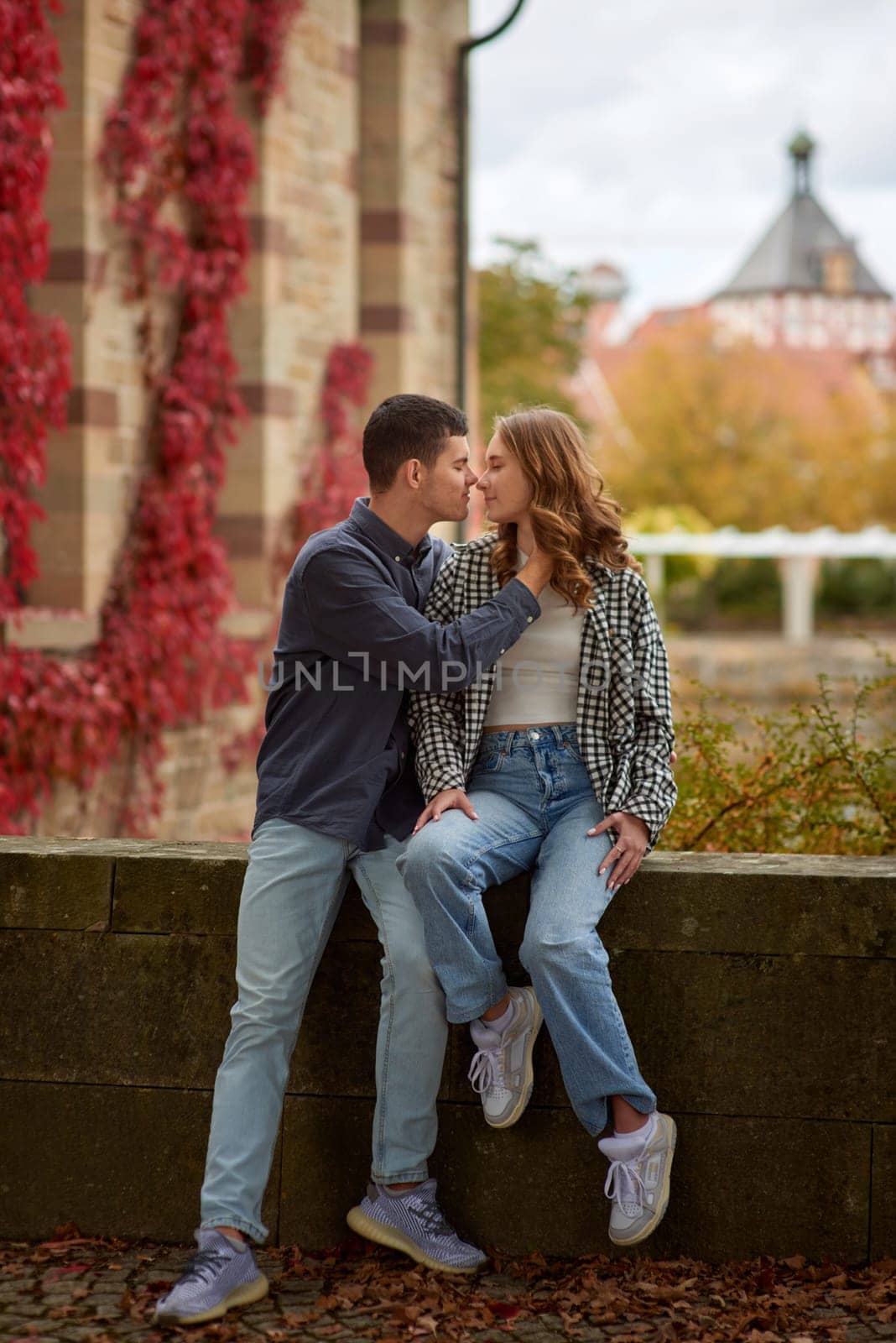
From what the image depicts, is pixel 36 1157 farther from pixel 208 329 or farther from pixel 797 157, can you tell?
pixel 797 157

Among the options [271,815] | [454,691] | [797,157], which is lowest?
[271,815]

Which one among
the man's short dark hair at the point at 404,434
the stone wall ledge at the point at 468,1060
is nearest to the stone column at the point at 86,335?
the stone wall ledge at the point at 468,1060

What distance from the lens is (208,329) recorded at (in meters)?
8.98

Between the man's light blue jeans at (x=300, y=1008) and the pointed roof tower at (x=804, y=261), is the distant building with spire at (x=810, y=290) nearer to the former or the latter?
the pointed roof tower at (x=804, y=261)

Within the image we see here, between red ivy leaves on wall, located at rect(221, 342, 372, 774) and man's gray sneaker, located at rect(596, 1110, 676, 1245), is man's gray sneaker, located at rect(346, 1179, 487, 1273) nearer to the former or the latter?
man's gray sneaker, located at rect(596, 1110, 676, 1245)

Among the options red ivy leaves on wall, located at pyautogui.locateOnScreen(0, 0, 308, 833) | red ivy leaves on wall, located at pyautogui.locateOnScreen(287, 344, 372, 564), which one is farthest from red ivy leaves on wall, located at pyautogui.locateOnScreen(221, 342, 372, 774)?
red ivy leaves on wall, located at pyautogui.locateOnScreen(0, 0, 308, 833)

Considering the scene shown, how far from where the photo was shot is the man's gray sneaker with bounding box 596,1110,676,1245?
335cm

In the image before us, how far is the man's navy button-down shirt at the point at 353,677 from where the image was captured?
3471 millimetres

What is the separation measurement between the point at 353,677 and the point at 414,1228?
118 centimetres

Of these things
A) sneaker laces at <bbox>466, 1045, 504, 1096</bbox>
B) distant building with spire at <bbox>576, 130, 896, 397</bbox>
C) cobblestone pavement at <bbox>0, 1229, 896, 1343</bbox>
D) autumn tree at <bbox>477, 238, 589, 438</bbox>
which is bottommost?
cobblestone pavement at <bbox>0, 1229, 896, 1343</bbox>

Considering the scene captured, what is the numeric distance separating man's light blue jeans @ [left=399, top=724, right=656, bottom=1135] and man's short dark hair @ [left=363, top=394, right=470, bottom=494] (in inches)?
30.2

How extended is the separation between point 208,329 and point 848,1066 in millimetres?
6505

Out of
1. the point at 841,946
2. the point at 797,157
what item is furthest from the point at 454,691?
the point at 797,157
